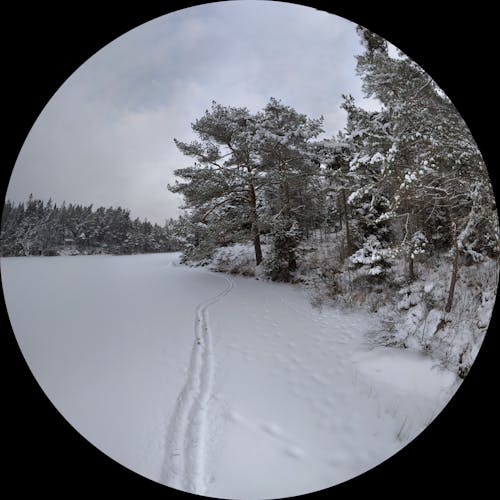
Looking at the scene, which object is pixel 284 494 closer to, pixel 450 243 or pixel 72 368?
pixel 72 368

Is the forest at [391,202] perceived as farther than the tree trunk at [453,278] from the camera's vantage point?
No

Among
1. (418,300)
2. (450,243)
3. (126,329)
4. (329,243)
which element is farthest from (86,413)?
(450,243)

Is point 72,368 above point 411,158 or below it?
below

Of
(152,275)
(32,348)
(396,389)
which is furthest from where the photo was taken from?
(152,275)

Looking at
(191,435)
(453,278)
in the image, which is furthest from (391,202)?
(191,435)

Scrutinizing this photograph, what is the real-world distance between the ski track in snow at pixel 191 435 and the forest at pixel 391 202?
115 inches

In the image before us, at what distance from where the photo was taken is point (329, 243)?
5750 millimetres

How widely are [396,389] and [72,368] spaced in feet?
14.6

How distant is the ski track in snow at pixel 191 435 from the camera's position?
1.75 meters

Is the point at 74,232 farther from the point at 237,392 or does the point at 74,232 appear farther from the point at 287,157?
the point at 237,392

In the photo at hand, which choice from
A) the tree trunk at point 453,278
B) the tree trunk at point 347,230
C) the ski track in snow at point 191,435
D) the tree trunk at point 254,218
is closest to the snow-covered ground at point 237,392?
the ski track in snow at point 191,435

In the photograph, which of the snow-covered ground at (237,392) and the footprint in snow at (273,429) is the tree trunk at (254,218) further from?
the footprint in snow at (273,429)

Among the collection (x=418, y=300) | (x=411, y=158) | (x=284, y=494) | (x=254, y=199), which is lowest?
(x=284, y=494)

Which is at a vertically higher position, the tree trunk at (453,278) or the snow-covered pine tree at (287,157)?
the snow-covered pine tree at (287,157)
